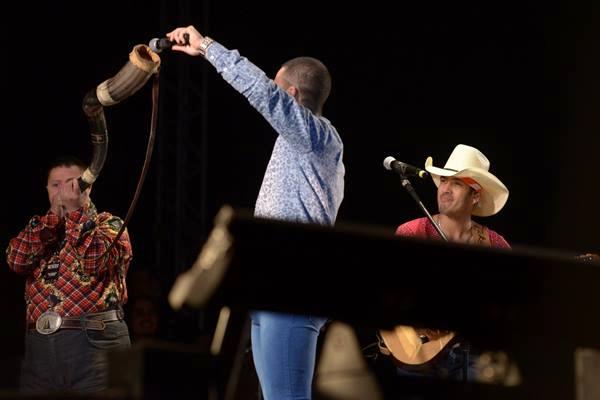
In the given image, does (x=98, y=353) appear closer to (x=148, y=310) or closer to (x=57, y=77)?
(x=148, y=310)

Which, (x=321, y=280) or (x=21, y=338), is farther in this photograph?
(x=21, y=338)

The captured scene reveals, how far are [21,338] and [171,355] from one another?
18.5 feet

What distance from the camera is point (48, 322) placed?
4.52 meters

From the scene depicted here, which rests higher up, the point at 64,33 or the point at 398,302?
the point at 64,33

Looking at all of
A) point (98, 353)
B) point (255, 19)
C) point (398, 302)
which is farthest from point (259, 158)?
point (398, 302)

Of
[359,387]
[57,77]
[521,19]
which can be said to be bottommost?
[359,387]

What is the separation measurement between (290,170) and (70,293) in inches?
60.0

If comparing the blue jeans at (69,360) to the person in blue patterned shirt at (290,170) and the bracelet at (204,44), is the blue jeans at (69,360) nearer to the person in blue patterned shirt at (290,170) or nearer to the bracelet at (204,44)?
the person in blue patterned shirt at (290,170)

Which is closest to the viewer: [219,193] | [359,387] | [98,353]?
[359,387]

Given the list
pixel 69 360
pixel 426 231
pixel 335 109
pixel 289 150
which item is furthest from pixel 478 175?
pixel 335 109

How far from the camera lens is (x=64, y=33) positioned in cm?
790

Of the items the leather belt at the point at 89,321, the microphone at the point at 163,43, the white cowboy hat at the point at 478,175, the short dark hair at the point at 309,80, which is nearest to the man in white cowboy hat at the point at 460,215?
the white cowboy hat at the point at 478,175

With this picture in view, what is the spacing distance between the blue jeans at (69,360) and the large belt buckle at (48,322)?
0.08ft

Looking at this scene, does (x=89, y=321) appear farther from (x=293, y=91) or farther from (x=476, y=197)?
(x=476, y=197)
